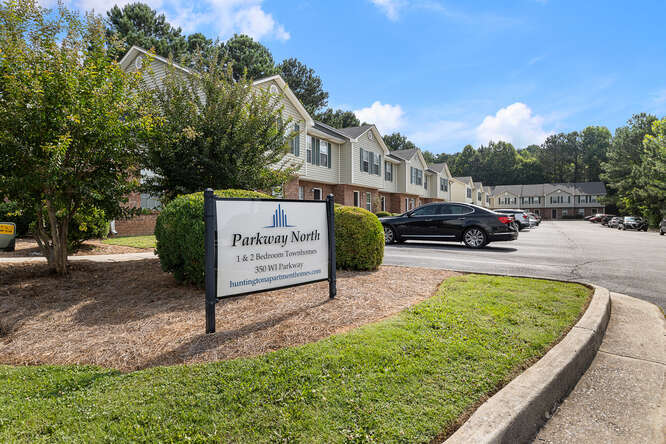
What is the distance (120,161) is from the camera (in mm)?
6000

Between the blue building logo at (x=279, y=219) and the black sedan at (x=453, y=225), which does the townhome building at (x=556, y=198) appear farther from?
the blue building logo at (x=279, y=219)

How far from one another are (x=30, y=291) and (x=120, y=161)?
7.65 feet

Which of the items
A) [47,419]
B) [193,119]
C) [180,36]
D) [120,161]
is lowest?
[47,419]

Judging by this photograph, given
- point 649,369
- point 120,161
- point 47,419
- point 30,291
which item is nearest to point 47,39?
point 120,161

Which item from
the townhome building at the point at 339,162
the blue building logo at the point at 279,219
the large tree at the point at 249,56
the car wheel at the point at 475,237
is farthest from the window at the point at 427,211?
the large tree at the point at 249,56

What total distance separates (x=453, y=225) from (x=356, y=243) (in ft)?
22.9

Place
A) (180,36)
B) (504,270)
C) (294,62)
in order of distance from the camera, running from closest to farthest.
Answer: (504,270) → (180,36) → (294,62)

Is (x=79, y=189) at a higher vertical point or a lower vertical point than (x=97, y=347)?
higher

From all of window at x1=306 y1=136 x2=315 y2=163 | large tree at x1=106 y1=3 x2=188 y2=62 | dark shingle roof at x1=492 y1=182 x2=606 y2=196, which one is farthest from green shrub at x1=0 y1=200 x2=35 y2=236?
dark shingle roof at x1=492 y1=182 x2=606 y2=196

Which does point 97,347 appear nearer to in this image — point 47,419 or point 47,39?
point 47,419

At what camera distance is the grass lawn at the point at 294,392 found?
2014mm

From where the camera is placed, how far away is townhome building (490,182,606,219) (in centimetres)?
7938

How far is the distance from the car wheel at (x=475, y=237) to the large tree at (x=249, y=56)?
32.4m

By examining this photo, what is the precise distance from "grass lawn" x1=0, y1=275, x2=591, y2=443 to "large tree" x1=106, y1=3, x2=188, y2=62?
1473 inches
